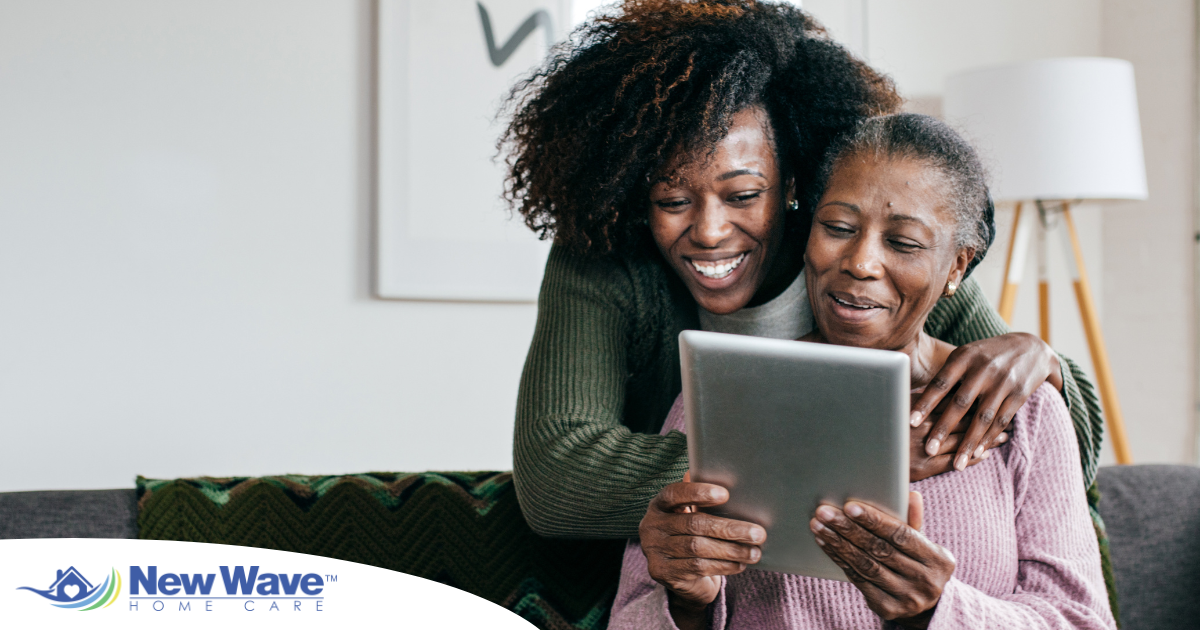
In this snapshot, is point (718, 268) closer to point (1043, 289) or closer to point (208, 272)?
point (208, 272)

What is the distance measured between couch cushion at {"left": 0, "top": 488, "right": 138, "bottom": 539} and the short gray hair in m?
1.06

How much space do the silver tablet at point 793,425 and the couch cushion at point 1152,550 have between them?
3.21 feet

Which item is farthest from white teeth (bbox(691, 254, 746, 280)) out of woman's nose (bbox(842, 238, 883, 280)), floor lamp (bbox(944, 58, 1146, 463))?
floor lamp (bbox(944, 58, 1146, 463))

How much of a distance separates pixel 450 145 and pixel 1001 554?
70.2 inches

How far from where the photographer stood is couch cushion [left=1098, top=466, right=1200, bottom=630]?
59.6 inches

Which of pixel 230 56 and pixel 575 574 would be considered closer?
pixel 575 574

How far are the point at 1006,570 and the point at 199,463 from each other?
6.23ft

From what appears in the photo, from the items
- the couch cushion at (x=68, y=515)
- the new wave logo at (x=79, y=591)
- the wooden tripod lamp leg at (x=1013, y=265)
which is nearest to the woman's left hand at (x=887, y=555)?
the new wave logo at (x=79, y=591)

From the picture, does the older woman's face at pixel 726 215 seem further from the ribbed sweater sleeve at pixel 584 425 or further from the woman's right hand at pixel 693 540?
the woman's right hand at pixel 693 540

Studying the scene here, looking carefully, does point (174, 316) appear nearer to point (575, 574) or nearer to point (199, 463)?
point (199, 463)

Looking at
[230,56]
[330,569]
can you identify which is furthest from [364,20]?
[330,569]

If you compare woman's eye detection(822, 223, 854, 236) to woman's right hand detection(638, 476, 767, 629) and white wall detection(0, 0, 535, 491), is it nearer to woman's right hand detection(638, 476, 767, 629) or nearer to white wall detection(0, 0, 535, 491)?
woman's right hand detection(638, 476, 767, 629)

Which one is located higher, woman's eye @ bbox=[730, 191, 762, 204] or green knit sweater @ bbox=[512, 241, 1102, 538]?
woman's eye @ bbox=[730, 191, 762, 204]

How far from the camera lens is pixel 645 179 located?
4.03 feet
